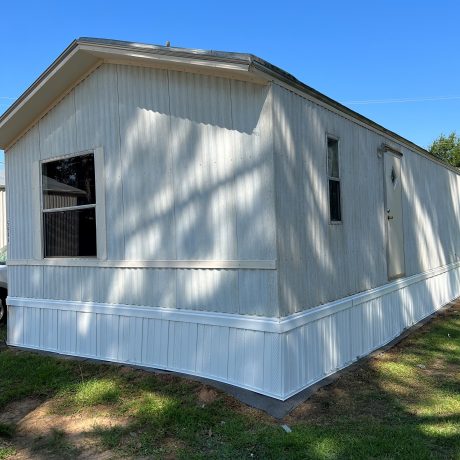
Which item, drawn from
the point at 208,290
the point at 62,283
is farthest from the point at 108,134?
the point at 208,290

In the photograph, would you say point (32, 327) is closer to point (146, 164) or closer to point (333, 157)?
point (146, 164)

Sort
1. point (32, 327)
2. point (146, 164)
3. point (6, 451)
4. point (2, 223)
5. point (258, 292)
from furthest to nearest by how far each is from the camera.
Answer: point (2, 223) → point (32, 327) → point (146, 164) → point (258, 292) → point (6, 451)

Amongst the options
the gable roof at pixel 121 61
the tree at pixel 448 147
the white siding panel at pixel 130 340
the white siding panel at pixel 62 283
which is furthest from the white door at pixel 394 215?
the tree at pixel 448 147

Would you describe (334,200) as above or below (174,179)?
below

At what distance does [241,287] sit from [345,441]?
1.70 m

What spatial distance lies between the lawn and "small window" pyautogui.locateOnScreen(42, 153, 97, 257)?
1480 millimetres

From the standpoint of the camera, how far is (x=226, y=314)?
16.7 feet

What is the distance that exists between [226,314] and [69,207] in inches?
107

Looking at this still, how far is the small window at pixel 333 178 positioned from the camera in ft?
19.5

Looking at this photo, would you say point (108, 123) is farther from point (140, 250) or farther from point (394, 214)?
point (394, 214)

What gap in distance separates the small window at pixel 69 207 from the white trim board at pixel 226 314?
1.65 ft

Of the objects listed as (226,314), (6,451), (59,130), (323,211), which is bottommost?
(6,451)

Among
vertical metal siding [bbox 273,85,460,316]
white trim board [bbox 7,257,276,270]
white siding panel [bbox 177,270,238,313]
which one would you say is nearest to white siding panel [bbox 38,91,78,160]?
white trim board [bbox 7,257,276,270]

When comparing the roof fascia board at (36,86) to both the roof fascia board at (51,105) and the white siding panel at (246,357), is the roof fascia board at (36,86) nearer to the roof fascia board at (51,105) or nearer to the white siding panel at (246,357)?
the roof fascia board at (51,105)
